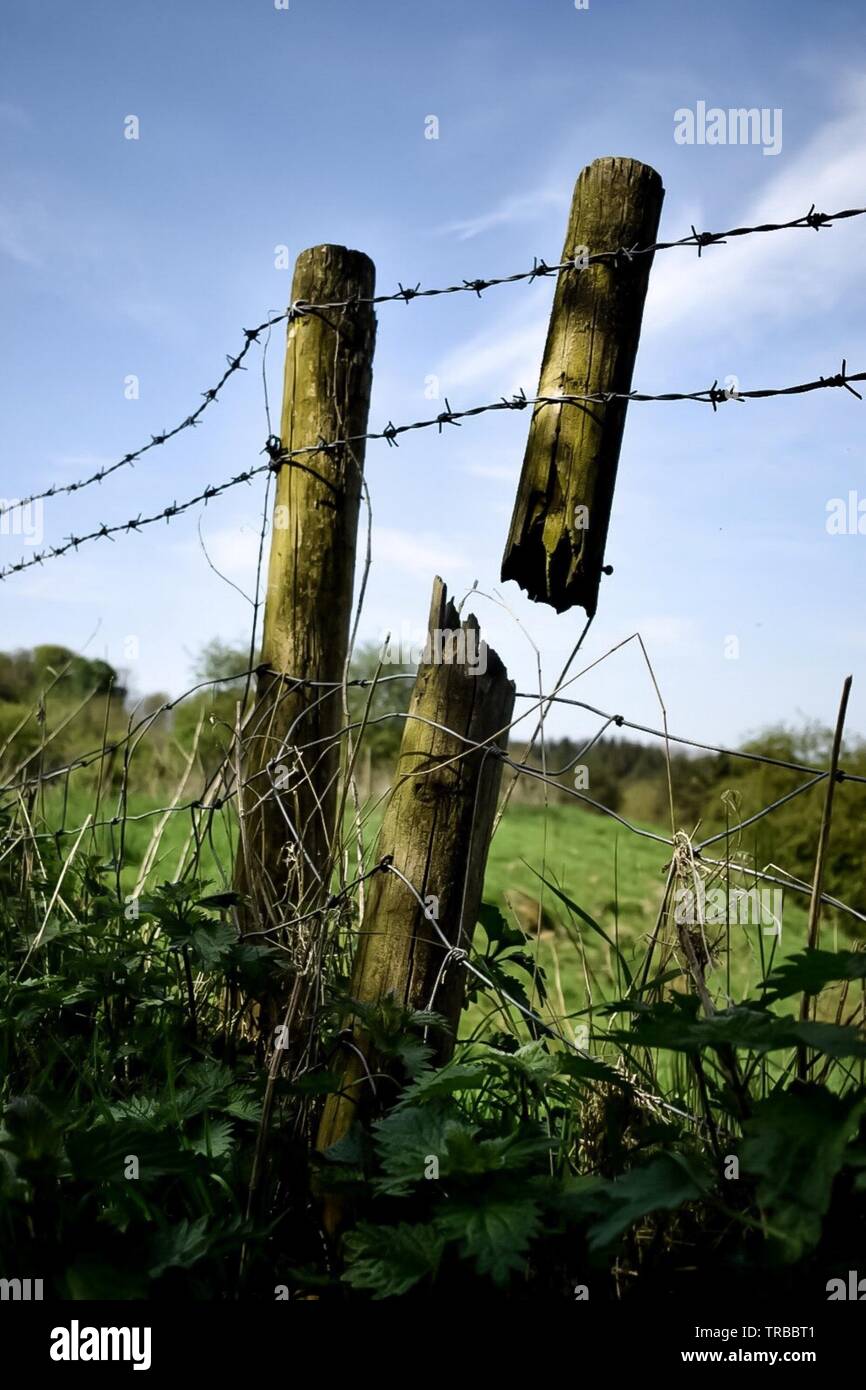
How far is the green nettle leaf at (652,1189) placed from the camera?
1388mm

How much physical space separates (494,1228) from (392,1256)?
0.19m

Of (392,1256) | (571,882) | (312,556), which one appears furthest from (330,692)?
(571,882)

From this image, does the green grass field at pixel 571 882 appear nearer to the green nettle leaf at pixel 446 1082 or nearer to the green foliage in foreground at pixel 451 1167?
the green foliage in foreground at pixel 451 1167

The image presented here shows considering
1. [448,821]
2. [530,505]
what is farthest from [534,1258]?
[530,505]

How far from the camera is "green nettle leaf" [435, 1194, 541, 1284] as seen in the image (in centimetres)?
150

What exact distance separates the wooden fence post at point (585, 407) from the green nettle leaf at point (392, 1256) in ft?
3.90

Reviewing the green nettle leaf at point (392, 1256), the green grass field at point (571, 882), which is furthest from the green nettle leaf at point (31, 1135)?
the green grass field at point (571, 882)

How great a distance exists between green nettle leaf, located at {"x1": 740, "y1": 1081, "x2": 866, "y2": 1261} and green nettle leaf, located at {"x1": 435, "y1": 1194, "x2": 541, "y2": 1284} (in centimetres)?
32

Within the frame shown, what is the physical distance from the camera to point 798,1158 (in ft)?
4.63

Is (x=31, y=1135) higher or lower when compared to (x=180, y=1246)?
higher

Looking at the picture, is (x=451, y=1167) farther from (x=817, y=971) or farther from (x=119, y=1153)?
(x=817, y=971)

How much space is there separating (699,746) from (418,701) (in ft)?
1.83

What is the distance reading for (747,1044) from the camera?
1.47 meters

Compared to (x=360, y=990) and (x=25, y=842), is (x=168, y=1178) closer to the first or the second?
(x=360, y=990)
